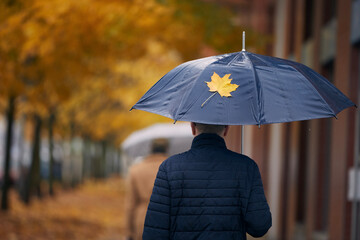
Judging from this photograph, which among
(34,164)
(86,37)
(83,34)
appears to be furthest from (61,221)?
(83,34)

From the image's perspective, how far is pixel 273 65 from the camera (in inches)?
141

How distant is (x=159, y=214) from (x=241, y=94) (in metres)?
0.87

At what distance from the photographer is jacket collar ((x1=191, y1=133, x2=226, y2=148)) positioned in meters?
3.16

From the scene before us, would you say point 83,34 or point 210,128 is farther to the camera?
point 83,34

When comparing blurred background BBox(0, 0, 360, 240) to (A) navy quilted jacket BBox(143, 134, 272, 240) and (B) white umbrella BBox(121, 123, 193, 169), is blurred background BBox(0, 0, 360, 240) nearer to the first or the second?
(B) white umbrella BBox(121, 123, 193, 169)

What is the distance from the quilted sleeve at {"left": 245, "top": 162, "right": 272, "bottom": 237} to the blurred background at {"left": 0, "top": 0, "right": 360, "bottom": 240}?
430 centimetres

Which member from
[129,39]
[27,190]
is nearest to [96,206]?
[27,190]

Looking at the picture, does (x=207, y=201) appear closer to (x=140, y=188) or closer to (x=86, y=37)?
(x=140, y=188)

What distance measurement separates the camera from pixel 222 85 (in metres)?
3.33

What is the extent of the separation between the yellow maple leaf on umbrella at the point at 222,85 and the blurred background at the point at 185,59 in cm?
425

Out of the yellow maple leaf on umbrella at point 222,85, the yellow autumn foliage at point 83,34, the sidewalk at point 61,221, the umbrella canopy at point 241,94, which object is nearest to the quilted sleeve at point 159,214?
the umbrella canopy at point 241,94

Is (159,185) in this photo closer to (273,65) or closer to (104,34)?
(273,65)

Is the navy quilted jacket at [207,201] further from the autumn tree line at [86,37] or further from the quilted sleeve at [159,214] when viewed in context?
the autumn tree line at [86,37]

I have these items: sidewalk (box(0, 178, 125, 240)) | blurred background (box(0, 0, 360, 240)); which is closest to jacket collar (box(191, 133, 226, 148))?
blurred background (box(0, 0, 360, 240))
